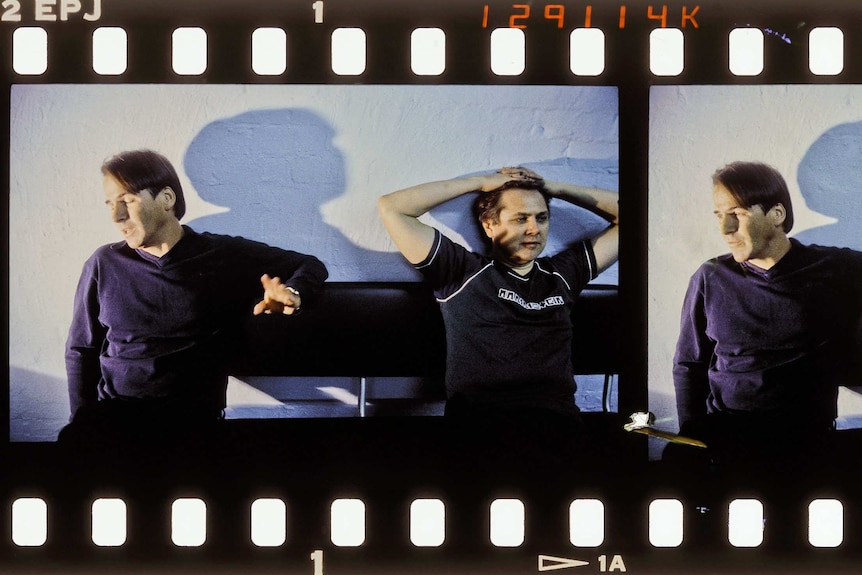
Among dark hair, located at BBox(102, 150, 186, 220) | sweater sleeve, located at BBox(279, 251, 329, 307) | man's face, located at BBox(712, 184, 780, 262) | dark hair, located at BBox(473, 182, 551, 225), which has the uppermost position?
dark hair, located at BBox(102, 150, 186, 220)

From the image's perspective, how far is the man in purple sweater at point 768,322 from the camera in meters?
3.83

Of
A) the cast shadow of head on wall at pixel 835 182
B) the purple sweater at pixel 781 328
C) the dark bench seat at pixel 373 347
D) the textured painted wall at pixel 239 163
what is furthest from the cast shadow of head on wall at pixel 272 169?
the cast shadow of head on wall at pixel 835 182

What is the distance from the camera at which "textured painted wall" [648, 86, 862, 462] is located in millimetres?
3840

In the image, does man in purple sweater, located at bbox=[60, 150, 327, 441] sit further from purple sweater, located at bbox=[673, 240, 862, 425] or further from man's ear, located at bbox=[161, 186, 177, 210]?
purple sweater, located at bbox=[673, 240, 862, 425]

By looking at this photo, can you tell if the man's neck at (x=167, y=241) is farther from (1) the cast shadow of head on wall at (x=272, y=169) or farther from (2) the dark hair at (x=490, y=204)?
(2) the dark hair at (x=490, y=204)

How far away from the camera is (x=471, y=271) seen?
3.81m

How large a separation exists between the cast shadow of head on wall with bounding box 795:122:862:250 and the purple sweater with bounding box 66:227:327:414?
5.93 ft

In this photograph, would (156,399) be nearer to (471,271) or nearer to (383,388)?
(383,388)

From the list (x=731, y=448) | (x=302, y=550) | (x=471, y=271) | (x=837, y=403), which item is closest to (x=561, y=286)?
(x=471, y=271)

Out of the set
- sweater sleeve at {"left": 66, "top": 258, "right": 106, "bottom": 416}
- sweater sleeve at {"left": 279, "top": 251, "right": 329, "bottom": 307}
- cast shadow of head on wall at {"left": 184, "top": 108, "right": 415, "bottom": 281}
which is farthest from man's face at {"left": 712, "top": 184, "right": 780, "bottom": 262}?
sweater sleeve at {"left": 66, "top": 258, "right": 106, "bottom": 416}

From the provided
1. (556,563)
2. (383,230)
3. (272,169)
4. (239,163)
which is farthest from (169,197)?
(556,563)

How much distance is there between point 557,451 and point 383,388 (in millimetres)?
676

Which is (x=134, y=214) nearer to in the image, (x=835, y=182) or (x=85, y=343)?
(x=85, y=343)

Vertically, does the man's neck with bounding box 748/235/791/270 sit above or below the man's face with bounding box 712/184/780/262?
below
